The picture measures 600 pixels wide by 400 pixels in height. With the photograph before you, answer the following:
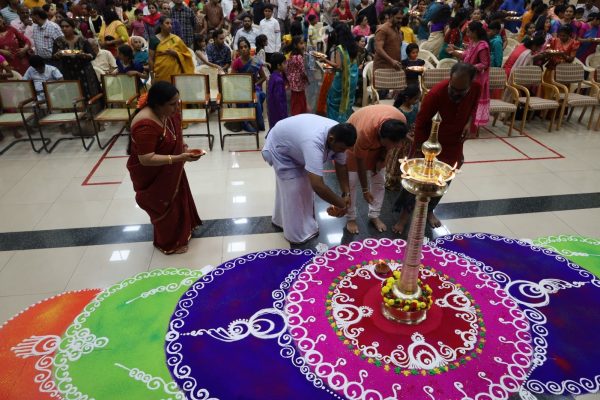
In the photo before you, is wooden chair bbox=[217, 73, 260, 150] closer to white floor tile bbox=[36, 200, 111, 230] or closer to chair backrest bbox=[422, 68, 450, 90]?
white floor tile bbox=[36, 200, 111, 230]

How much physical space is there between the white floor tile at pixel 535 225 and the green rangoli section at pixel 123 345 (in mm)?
2693

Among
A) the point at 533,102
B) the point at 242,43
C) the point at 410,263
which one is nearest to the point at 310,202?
the point at 410,263

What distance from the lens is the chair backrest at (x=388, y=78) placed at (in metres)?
5.71

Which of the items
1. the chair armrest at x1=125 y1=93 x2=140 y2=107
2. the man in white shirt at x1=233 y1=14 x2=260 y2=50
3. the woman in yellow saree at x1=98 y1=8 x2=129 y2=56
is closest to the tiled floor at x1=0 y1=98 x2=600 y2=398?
the chair armrest at x1=125 y1=93 x2=140 y2=107

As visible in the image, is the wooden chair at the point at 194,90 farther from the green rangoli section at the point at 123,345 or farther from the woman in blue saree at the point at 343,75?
the green rangoli section at the point at 123,345

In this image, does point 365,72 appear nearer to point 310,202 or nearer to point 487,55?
point 487,55

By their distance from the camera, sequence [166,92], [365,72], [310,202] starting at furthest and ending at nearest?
[365,72] < [310,202] < [166,92]

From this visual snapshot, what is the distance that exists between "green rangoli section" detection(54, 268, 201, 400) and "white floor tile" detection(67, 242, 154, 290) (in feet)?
0.49

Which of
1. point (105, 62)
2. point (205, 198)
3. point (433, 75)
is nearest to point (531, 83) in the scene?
point (433, 75)

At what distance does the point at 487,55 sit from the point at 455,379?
4.11m

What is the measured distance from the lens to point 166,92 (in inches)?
110

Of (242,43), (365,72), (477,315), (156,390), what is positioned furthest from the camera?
(365,72)

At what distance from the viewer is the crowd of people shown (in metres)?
2.98

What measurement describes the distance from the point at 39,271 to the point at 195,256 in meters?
1.13
